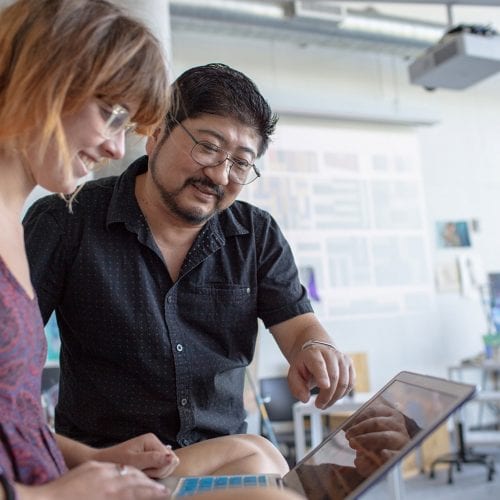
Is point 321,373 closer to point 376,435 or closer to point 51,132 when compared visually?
point 376,435

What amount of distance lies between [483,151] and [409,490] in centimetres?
353

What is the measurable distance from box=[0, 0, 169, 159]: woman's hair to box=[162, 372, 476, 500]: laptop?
0.48 m

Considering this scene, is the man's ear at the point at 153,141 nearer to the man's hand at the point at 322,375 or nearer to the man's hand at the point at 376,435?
the man's hand at the point at 322,375

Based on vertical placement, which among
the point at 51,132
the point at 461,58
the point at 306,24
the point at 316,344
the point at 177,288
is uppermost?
the point at 306,24

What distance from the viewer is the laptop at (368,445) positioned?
73 cm

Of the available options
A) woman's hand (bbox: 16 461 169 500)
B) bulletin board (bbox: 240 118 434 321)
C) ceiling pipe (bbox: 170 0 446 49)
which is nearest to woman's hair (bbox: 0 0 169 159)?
woman's hand (bbox: 16 461 169 500)

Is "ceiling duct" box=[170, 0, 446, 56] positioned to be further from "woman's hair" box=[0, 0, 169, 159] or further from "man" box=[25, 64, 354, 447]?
"woman's hair" box=[0, 0, 169, 159]

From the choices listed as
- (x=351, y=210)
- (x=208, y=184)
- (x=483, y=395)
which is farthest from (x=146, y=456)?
(x=351, y=210)

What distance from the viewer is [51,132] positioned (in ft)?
2.48

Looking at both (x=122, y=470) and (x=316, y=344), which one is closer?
(x=122, y=470)

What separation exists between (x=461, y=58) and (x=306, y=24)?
4.44 ft

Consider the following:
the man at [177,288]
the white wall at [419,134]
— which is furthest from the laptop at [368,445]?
the white wall at [419,134]

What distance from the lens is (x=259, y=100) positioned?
53.6 inches

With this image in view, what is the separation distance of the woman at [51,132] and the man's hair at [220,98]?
468 millimetres
